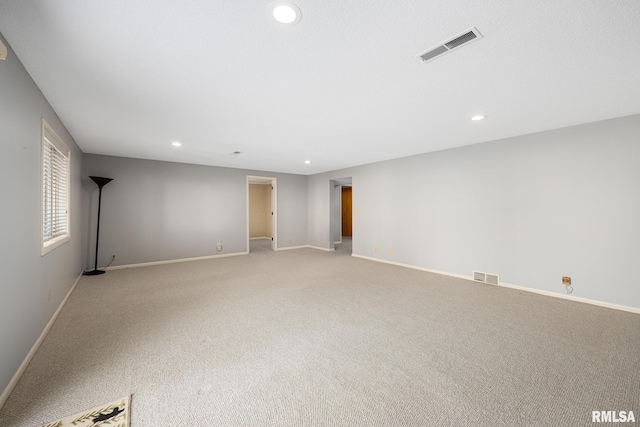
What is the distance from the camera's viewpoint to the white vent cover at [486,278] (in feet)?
12.6

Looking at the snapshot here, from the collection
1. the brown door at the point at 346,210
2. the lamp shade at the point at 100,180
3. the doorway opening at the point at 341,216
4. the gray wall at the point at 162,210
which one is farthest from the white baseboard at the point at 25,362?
the brown door at the point at 346,210

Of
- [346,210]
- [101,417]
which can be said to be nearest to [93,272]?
[101,417]

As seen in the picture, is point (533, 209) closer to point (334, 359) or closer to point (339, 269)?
point (339, 269)

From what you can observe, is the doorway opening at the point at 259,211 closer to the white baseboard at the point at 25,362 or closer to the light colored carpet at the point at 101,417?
the white baseboard at the point at 25,362

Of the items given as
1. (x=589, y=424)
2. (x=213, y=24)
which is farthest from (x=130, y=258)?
(x=589, y=424)

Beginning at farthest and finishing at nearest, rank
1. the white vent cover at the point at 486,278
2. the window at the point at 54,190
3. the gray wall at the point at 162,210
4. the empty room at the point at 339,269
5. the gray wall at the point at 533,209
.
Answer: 1. the gray wall at the point at 162,210
2. the white vent cover at the point at 486,278
3. the gray wall at the point at 533,209
4. the window at the point at 54,190
5. the empty room at the point at 339,269

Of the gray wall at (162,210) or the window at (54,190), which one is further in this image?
the gray wall at (162,210)

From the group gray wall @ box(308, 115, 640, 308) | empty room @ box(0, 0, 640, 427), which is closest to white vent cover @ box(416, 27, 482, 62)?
empty room @ box(0, 0, 640, 427)

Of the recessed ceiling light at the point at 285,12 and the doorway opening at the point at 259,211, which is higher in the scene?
the recessed ceiling light at the point at 285,12

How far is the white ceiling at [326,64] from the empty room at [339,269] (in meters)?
0.02

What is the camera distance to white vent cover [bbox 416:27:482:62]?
1504 mm

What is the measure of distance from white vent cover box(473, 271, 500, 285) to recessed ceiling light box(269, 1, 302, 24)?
4329 mm

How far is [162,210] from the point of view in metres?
5.38

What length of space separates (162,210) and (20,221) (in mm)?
3767
